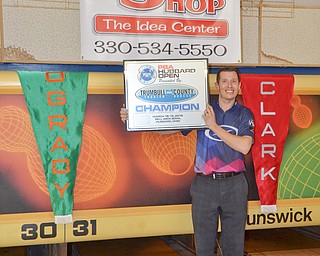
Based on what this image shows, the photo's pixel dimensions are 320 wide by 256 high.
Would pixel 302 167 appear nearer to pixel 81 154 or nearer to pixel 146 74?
pixel 146 74

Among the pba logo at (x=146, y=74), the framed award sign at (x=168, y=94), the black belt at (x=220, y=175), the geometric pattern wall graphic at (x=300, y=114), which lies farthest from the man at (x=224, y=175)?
the geometric pattern wall graphic at (x=300, y=114)

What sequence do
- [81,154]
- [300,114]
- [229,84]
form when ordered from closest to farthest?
[229,84] < [81,154] < [300,114]

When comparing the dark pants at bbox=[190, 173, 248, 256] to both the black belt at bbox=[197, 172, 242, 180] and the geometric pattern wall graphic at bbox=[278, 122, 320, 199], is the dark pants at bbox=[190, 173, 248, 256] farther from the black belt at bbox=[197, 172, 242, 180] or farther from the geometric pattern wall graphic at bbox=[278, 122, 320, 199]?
the geometric pattern wall graphic at bbox=[278, 122, 320, 199]

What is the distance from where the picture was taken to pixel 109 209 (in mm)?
3088

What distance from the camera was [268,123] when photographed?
328cm

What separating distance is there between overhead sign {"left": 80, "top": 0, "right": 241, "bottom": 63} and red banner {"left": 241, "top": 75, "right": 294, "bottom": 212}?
300 millimetres

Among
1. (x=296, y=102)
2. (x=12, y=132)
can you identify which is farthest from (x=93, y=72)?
(x=296, y=102)

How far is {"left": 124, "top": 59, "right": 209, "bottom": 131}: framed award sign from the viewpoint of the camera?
2869 millimetres

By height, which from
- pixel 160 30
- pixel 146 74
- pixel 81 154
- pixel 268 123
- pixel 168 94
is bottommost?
pixel 81 154

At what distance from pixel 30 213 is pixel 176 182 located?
1.05 m

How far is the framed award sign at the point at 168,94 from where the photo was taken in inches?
113

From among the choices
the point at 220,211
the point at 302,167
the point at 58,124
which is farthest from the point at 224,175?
the point at 58,124

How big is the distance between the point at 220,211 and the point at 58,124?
1.22m

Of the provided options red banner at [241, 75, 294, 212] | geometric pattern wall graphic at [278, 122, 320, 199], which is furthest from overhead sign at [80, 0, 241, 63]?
geometric pattern wall graphic at [278, 122, 320, 199]
